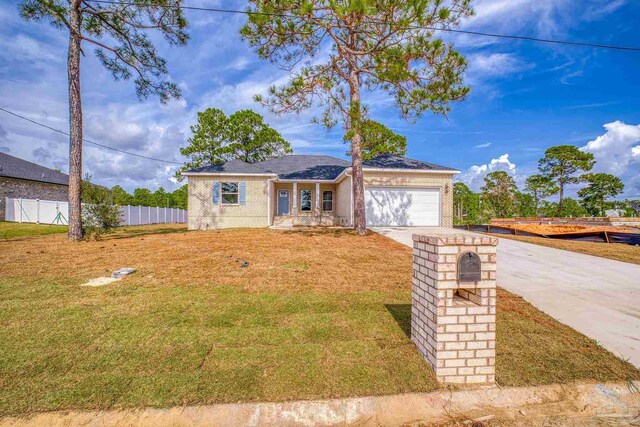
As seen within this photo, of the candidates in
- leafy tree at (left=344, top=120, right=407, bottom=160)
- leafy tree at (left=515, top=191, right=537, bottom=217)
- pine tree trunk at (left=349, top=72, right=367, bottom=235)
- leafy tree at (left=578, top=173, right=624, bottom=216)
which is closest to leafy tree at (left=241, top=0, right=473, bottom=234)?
pine tree trunk at (left=349, top=72, right=367, bottom=235)

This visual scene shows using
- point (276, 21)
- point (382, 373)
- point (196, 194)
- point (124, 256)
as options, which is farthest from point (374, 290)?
point (196, 194)

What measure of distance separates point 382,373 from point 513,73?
1364cm

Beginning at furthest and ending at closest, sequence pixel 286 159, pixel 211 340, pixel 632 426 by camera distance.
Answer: pixel 286 159 < pixel 211 340 < pixel 632 426

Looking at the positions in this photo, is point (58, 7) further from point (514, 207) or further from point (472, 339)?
point (514, 207)

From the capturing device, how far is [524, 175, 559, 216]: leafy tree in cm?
3053

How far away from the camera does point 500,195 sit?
27125 mm

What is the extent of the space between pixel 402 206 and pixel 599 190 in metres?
29.6

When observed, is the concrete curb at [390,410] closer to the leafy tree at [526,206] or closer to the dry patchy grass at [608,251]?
the dry patchy grass at [608,251]

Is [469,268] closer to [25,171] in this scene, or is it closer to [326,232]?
[326,232]

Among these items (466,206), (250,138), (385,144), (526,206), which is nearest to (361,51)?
(385,144)

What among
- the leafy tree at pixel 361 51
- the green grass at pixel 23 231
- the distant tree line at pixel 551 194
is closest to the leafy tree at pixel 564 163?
the distant tree line at pixel 551 194

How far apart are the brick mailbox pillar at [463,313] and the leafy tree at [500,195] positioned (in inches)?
1114

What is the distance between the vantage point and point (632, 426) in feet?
6.24

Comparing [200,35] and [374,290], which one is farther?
[200,35]
